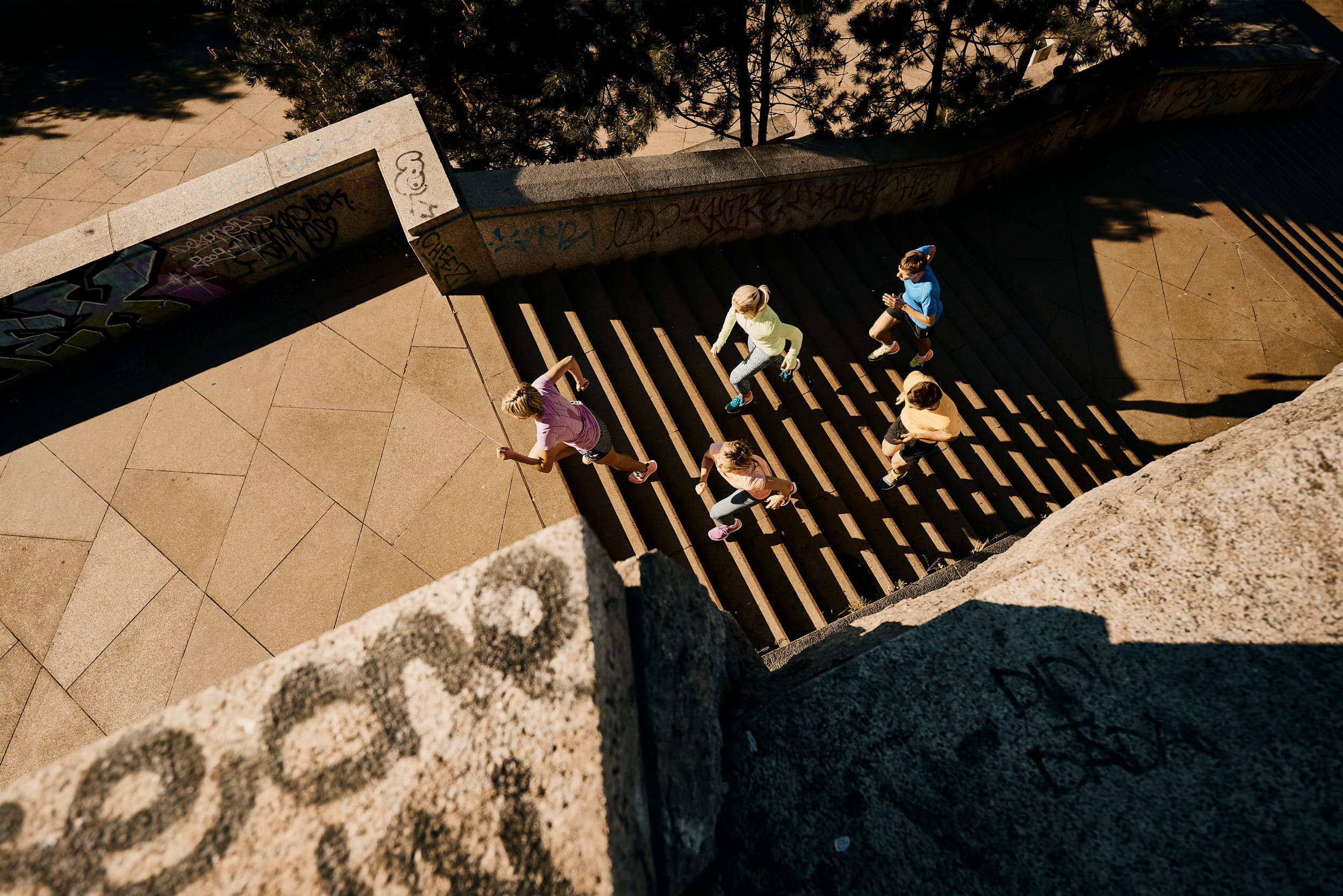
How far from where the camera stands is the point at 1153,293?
24.5ft

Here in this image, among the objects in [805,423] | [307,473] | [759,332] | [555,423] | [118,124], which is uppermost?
[118,124]

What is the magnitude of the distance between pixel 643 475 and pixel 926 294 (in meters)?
3.08

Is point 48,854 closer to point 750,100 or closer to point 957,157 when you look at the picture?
point 750,100

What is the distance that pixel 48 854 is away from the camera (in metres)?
1.59

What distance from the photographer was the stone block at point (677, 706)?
1.91 meters

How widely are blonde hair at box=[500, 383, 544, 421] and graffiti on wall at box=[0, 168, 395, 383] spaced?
333cm

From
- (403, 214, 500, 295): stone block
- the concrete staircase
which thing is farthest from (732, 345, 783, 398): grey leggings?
(403, 214, 500, 295): stone block

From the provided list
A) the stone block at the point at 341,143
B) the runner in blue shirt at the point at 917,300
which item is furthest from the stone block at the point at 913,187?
the stone block at the point at 341,143

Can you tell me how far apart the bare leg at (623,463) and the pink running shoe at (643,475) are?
19 mm

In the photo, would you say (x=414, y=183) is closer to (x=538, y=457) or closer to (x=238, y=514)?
(x=538, y=457)

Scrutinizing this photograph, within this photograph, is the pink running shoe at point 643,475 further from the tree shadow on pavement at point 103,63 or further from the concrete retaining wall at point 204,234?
the tree shadow on pavement at point 103,63

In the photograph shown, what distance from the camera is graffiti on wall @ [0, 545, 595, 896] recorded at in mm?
1570

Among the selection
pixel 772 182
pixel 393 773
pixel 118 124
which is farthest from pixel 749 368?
pixel 118 124

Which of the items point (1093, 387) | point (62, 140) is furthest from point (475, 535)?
point (62, 140)
